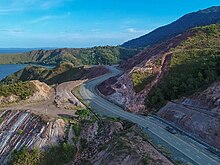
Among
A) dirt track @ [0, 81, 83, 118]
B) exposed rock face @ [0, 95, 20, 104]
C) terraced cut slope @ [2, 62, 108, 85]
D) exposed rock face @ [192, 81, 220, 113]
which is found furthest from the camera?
terraced cut slope @ [2, 62, 108, 85]

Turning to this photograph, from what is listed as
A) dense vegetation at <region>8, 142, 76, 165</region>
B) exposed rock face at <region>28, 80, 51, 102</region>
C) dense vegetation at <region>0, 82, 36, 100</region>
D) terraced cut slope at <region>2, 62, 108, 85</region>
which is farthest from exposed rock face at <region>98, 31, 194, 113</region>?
terraced cut slope at <region>2, 62, 108, 85</region>

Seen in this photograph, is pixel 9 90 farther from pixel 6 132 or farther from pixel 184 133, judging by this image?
pixel 184 133

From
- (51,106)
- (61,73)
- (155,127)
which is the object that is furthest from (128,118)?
(61,73)

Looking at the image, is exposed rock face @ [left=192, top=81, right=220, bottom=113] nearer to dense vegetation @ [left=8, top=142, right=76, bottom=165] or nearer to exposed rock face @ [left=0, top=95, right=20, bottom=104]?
dense vegetation @ [left=8, top=142, right=76, bottom=165]

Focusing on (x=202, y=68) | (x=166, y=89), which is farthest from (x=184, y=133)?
(x=202, y=68)

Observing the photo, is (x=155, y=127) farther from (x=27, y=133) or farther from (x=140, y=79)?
(x=27, y=133)
